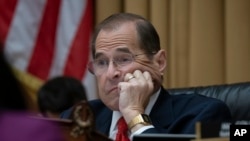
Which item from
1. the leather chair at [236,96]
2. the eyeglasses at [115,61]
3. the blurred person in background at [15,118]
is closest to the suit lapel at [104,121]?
the eyeglasses at [115,61]

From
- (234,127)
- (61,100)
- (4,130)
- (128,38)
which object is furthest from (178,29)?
(4,130)

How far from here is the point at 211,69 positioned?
3.51 m

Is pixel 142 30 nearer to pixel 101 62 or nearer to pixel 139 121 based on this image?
pixel 101 62

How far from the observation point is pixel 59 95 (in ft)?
10.00

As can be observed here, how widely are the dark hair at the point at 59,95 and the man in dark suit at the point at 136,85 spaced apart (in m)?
0.47

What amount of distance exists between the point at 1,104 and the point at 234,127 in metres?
0.57

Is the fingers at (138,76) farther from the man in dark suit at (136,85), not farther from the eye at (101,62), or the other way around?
the eye at (101,62)

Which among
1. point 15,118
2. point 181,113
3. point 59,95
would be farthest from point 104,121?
point 15,118

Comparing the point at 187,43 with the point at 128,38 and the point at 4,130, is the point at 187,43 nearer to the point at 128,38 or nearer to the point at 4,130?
the point at 128,38

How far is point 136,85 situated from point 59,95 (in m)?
0.79

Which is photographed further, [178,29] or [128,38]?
[178,29]

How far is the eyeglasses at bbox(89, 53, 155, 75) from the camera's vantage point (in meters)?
2.38

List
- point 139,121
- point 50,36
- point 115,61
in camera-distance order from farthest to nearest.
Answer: point 50,36
point 115,61
point 139,121

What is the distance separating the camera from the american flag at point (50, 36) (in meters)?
3.86
